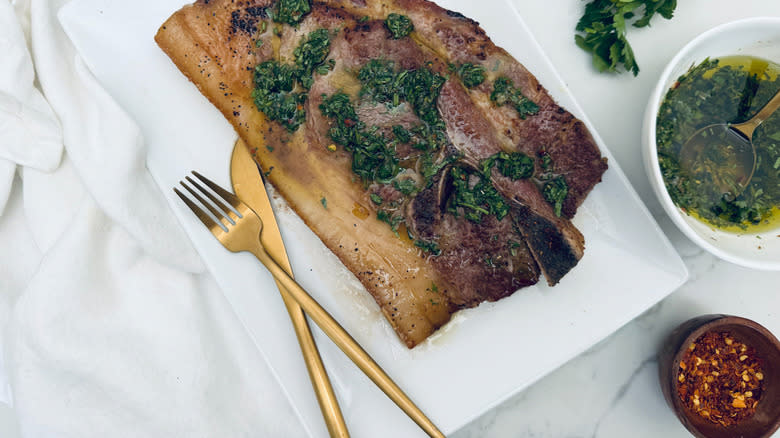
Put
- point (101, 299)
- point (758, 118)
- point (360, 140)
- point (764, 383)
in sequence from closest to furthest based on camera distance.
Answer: point (360, 140), point (758, 118), point (764, 383), point (101, 299)

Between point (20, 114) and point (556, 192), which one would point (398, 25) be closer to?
point (556, 192)

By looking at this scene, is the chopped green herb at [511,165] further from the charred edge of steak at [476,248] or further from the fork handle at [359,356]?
the fork handle at [359,356]

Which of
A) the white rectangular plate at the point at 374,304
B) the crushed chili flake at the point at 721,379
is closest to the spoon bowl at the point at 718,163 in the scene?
the white rectangular plate at the point at 374,304

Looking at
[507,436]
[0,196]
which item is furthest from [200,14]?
[507,436]

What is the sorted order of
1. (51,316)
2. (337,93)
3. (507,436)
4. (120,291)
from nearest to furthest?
(337,93) < (51,316) < (120,291) < (507,436)

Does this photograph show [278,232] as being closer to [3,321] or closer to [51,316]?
[51,316]

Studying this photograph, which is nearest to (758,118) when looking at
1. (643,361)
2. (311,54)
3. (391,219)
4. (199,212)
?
(643,361)

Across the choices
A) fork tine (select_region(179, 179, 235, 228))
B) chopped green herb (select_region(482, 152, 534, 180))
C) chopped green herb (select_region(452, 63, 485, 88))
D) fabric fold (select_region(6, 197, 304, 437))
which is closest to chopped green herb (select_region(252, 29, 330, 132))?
fork tine (select_region(179, 179, 235, 228))
